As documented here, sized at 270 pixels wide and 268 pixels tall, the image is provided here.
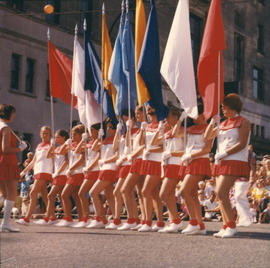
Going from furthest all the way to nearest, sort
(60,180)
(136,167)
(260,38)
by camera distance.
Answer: (260,38) → (60,180) → (136,167)

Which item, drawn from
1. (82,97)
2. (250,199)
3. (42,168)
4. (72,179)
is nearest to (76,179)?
(72,179)

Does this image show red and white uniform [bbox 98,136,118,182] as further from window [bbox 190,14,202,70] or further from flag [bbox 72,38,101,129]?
window [bbox 190,14,202,70]

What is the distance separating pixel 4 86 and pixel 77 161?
50.1ft

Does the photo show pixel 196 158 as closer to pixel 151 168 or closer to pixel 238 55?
pixel 151 168

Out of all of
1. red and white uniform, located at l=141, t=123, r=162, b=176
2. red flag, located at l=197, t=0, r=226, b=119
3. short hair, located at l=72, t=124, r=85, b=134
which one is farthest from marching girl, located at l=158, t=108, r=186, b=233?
short hair, located at l=72, t=124, r=85, b=134

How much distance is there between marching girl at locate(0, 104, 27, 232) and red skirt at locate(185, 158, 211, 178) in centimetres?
268

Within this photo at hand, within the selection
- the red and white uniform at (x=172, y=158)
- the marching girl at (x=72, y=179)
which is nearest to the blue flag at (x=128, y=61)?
the marching girl at (x=72, y=179)

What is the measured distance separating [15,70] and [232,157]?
20.2 m

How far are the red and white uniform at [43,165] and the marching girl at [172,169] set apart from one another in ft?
10.2

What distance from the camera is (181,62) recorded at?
11.0 metres

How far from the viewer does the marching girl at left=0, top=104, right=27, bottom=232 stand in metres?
10.1

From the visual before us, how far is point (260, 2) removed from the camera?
1860 inches

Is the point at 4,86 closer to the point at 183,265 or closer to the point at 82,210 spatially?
the point at 82,210

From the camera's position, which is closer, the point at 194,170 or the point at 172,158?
the point at 194,170
